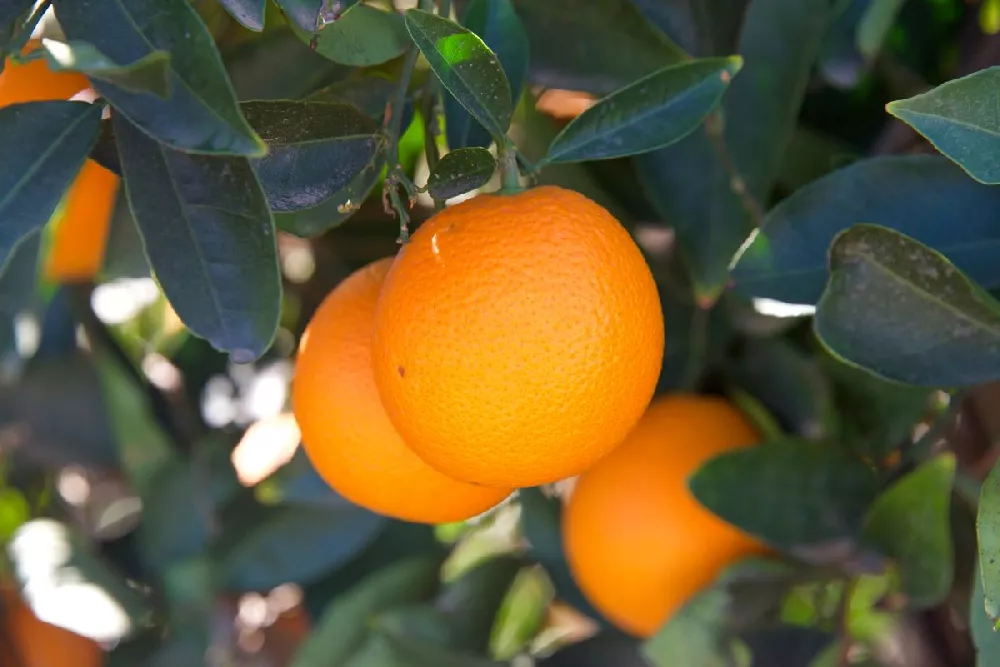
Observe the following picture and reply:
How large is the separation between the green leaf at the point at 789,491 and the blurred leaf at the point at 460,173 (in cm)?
37

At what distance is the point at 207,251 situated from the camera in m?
0.65

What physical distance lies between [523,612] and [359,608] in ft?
1.09

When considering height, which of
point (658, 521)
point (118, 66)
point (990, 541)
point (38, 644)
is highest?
point (118, 66)

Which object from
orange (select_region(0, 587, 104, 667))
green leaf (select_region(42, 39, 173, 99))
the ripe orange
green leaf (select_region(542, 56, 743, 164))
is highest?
green leaf (select_region(42, 39, 173, 99))

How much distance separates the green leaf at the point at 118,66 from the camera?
49 cm

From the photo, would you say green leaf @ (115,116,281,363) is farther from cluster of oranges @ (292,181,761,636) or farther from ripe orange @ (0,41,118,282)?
ripe orange @ (0,41,118,282)

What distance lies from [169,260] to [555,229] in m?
0.25

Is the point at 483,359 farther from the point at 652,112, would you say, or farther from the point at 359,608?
the point at 359,608

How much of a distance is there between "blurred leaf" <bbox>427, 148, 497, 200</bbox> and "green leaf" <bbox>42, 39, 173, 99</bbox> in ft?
0.56

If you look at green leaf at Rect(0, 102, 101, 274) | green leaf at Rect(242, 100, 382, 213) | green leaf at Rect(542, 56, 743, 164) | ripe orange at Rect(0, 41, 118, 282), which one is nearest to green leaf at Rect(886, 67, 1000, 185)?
green leaf at Rect(542, 56, 743, 164)

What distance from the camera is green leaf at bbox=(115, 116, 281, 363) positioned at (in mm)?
639

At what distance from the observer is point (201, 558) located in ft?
4.11

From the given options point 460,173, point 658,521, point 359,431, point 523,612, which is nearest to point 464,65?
point 460,173

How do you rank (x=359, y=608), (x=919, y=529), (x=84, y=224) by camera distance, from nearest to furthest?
(x=919, y=529) < (x=84, y=224) < (x=359, y=608)
